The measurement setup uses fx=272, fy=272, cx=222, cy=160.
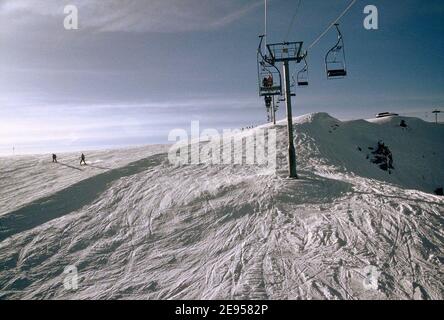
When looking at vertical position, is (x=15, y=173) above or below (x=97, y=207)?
above

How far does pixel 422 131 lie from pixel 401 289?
145 feet

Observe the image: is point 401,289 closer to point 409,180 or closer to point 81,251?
point 81,251

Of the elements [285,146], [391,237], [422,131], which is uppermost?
[422,131]

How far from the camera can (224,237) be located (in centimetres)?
1043

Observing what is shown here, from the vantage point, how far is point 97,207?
47.6 ft

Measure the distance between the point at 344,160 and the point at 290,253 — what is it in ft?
50.8

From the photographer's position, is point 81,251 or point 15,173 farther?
point 15,173

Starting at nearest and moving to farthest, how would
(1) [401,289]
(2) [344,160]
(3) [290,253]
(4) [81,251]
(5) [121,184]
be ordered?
(1) [401,289] → (3) [290,253] → (4) [81,251] → (5) [121,184] → (2) [344,160]

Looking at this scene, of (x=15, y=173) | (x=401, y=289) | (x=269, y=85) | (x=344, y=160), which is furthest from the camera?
(x=15, y=173)

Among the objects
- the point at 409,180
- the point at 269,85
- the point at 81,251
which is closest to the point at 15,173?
the point at 81,251

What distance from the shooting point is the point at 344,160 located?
22.1m

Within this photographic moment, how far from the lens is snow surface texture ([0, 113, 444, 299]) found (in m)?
7.89

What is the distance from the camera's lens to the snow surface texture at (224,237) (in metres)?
7.89
